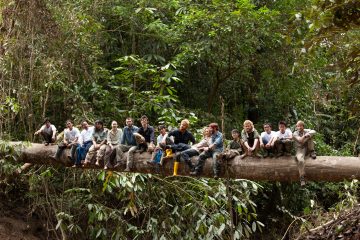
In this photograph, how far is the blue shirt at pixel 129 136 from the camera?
922 centimetres

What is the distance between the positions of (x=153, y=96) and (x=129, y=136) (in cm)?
222

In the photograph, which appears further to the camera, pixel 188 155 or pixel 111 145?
Answer: pixel 111 145

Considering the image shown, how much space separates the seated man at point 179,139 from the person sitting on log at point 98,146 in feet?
4.06

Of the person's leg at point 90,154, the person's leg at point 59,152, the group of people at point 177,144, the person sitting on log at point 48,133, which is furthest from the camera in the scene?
the person sitting on log at point 48,133

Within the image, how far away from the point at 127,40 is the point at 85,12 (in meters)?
1.59

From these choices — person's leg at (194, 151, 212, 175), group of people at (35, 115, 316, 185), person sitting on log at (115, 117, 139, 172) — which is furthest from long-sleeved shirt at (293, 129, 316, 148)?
Result: person sitting on log at (115, 117, 139, 172)

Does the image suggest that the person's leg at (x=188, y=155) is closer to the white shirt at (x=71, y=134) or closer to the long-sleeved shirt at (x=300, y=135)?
the long-sleeved shirt at (x=300, y=135)

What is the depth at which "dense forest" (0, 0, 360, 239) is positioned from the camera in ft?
32.6

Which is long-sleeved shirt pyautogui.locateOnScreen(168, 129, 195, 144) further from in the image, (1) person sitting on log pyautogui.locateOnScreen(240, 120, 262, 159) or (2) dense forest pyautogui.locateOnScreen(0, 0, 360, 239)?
(1) person sitting on log pyautogui.locateOnScreen(240, 120, 262, 159)

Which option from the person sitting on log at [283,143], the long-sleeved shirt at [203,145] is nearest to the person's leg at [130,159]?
the long-sleeved shirt at [203,145]

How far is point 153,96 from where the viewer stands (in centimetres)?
1128

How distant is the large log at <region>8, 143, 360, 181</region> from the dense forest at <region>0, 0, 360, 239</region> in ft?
2.49

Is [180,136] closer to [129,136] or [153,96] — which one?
[129,136]

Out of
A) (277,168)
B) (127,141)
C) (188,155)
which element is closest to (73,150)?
(127,141)
